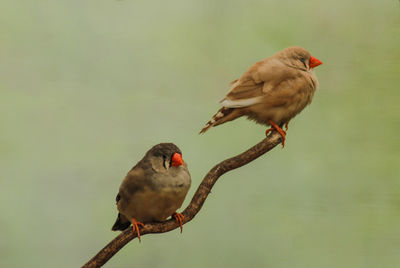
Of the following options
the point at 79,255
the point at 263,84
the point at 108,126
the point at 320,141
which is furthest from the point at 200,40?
the point at 79,255

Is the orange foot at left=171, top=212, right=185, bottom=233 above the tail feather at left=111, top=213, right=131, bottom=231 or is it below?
below

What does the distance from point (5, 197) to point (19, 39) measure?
519mm

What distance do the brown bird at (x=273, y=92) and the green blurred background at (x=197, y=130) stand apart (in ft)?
0.47

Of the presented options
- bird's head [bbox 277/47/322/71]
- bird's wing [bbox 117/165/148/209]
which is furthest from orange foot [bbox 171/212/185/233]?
bird's head [bbox 277/47/322/71]

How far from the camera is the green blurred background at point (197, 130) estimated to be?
171 centimetres

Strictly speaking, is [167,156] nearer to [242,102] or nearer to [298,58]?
[242,102]

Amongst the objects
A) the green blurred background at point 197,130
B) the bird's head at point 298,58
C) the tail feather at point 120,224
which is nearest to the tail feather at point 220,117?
the green blurred background at point 197,130

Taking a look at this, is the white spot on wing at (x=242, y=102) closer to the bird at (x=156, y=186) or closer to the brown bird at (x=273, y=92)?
the brown bird at (x=273, y=92)

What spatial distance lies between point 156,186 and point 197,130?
34cm

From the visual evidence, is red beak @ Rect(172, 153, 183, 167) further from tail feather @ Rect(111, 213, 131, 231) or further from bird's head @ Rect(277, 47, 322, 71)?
bird's head @ Rect(277, 47, 322, 71)

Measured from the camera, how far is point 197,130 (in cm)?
176

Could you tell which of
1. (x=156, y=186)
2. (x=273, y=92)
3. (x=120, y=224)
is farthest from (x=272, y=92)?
(x=120, y=224)

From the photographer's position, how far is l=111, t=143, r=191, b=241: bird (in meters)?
1.49

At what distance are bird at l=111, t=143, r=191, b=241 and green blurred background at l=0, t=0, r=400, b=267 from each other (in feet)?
0.67
